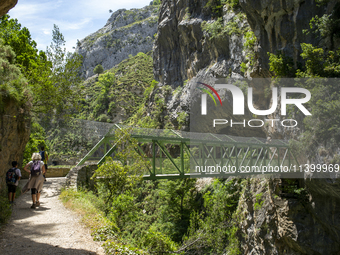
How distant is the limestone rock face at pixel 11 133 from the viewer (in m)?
10.9

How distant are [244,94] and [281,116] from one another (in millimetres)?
6621

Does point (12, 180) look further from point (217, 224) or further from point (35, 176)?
point (217, 224)

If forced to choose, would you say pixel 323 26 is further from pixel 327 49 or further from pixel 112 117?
pixel 112 117

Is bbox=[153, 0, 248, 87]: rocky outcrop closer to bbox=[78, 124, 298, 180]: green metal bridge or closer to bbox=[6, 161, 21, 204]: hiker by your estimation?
bbox=[78, 124, 298, 180]: green metal bridge

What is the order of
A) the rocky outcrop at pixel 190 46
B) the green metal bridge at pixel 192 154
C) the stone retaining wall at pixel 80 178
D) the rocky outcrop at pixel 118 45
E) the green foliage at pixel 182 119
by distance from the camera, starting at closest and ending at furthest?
the stone retaining wall at pixel 80 178 < the green metal bridge at pixel 192 154 < the rocky outcrop at pixel 190 46 < the green foliage at pixel 182 119 < the rocky outcrop at pixel 118 45

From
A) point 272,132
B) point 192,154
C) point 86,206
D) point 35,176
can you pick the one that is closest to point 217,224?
point 192,154

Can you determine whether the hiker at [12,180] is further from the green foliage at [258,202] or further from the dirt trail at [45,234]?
the green foliage at [258,202]

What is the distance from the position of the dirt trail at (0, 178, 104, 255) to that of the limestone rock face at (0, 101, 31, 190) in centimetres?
281

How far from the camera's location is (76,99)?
19578 mm

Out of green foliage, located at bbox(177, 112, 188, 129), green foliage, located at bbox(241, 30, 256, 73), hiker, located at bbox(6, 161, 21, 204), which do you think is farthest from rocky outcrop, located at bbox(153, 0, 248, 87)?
hiker, located at bbox(6, 161, 21, 204)

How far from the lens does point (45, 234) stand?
21.5 feet

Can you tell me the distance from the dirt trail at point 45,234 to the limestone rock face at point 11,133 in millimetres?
2808

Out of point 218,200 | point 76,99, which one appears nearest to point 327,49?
point 218,200

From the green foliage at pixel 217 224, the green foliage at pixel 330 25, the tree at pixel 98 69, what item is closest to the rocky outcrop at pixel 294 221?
the green foliage at pixel 217 224
